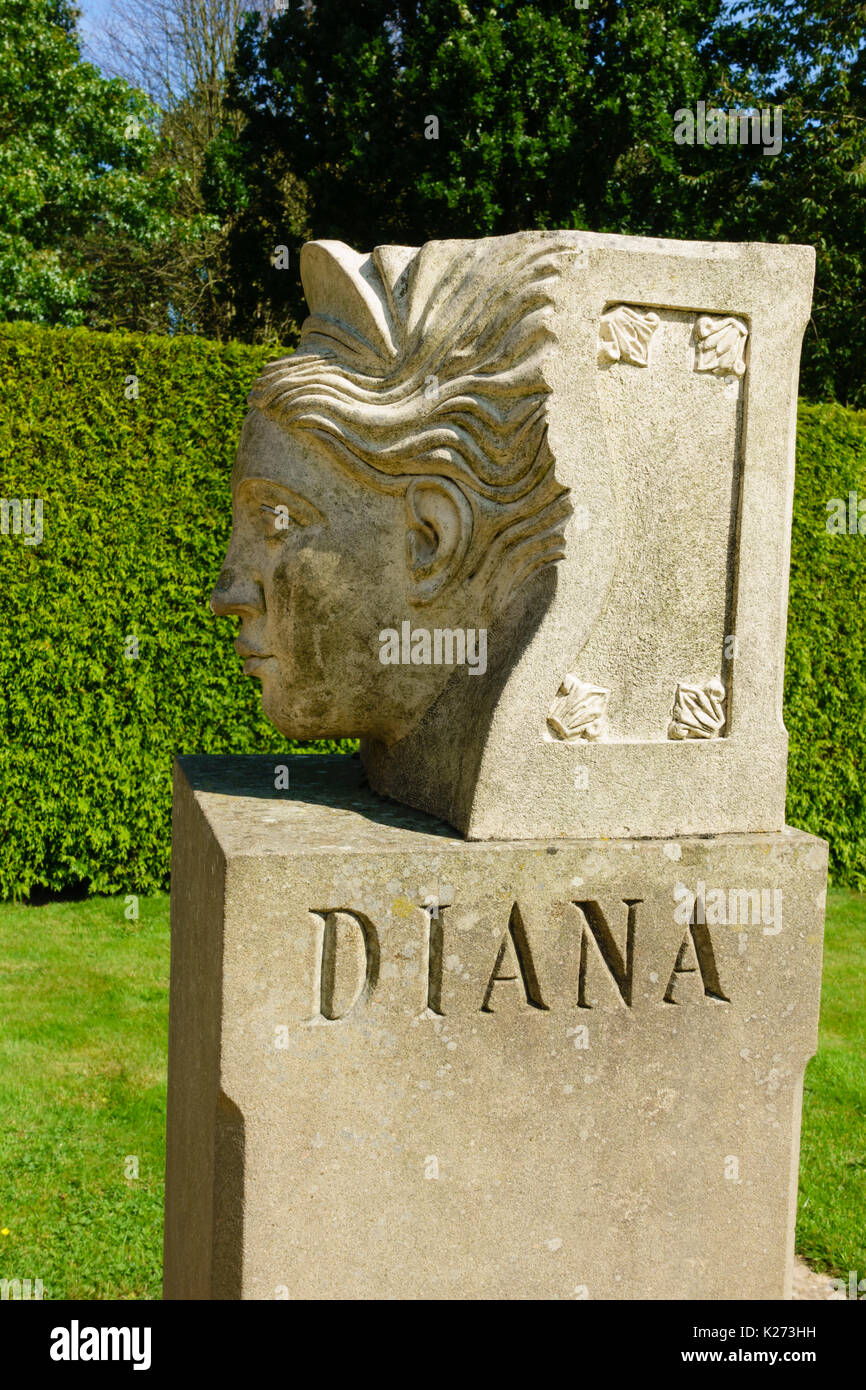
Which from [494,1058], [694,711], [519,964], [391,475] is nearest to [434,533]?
[391,475]

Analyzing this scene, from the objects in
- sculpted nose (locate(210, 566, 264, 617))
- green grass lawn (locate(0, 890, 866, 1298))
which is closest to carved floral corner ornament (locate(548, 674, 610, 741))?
sculpted nose (locate(210, 566, 264, 617))

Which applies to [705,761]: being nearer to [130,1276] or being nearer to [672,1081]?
[672,1081]

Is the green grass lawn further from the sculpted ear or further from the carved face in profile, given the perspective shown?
the sculpted ear

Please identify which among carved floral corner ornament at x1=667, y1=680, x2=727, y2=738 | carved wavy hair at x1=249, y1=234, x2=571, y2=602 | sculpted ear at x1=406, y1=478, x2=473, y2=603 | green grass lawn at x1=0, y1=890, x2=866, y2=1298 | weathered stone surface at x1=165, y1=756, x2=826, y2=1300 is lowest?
green grass lawn at x1=0, y1=890, x2=866, y2=1298

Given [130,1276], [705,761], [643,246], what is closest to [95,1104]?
[130,1276]

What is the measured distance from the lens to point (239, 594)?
2631 mm

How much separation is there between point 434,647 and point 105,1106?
3.41 m

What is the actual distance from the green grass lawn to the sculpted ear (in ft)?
8.95

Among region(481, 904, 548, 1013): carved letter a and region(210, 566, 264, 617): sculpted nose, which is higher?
region(210, 566, 264, 617): sculpted nose

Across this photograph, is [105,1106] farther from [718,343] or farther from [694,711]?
[718,343]

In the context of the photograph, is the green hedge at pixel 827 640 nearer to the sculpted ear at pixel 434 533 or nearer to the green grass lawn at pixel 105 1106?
the green grass lawn at pixel 105 1106

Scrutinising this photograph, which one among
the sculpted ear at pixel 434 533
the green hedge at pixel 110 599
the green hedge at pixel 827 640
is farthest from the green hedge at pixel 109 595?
the sculpted ear at pixel 434 533

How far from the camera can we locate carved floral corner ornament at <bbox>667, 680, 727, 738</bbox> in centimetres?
237

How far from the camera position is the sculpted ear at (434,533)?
2.36 m
